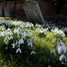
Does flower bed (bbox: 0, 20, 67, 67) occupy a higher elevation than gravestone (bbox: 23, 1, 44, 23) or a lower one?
higher

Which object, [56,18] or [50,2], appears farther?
[50,2]

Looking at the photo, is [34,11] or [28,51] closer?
[28,51]

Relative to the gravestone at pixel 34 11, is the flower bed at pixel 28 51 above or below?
Answer: above

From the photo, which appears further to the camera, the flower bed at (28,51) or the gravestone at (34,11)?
the gravestone at (34,11)

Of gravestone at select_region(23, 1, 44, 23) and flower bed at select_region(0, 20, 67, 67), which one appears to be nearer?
flower bed at select_region(0, 20, 67, 67)

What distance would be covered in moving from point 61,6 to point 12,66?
14164 mm

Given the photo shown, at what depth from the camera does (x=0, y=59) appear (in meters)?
5.29

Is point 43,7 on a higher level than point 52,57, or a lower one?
lower

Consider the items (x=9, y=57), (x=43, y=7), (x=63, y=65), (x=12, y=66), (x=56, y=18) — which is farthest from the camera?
(x=43, y=7)

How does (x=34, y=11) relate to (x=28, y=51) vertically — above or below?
below

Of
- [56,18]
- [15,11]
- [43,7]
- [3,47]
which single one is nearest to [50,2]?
[43,7]

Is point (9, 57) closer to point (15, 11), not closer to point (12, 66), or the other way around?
point (12, 66)

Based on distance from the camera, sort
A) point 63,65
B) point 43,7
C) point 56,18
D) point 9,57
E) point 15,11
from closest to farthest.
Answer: point 63,65, point 9,57, point 56,18, point 15,11, point 43,7

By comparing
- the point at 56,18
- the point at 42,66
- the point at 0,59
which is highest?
the point at 42,66
